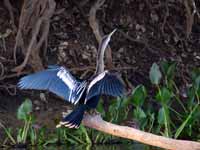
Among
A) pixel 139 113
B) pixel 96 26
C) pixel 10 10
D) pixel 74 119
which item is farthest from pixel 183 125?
pixel 10 10

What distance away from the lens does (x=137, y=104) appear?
720 centimetres

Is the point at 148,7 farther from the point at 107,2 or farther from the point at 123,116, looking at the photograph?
the point at 123,116

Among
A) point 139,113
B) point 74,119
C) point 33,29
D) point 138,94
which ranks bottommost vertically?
point 139,113

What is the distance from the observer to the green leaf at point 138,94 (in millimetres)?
7047

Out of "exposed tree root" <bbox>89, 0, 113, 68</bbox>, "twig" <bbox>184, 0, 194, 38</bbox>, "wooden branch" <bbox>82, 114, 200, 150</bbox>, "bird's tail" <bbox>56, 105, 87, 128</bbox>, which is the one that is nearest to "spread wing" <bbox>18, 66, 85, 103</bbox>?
"bird's tail" <bbox>56, 105, 87, 128</bbox>

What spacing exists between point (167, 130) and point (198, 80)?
2.23ft

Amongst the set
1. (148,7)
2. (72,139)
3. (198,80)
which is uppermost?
(148,7)

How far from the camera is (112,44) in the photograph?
9156mm

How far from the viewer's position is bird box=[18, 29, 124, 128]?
16.3 ft

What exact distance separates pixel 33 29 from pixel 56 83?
10.0 feet

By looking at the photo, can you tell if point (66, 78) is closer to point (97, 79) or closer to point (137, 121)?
point (97, 79)

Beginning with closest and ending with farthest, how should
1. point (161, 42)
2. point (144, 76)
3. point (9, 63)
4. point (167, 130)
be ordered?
point (167, 130), point (9, 63), point (144, 76), point (161, 42)

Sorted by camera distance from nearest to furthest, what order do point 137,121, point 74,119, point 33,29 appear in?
point 74,119
point 137,121
point 33,29

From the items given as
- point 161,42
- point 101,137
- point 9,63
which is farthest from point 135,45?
point 101,137
